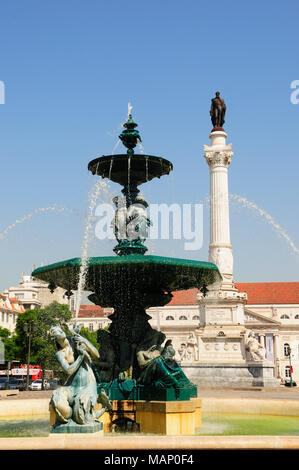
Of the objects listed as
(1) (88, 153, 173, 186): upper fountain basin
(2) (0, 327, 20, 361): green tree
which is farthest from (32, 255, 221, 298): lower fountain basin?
(2) (0, 327, 20, 361): green tree

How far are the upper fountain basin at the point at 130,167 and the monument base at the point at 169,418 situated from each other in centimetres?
479

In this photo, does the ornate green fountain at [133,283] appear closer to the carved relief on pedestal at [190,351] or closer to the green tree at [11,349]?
the carved relief on pedestal at [190,351]

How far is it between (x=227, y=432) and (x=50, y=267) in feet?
14.0

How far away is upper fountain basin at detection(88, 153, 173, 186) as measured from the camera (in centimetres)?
1149

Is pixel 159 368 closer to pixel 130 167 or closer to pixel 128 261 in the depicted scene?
pixel 128 261

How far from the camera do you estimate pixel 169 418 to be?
913cm

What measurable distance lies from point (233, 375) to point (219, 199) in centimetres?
1753

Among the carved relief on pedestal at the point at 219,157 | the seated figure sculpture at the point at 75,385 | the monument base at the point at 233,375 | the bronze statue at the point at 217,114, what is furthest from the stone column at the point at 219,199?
the seated figure sculpture at the point at 75,385

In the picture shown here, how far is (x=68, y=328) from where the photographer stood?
8.53m

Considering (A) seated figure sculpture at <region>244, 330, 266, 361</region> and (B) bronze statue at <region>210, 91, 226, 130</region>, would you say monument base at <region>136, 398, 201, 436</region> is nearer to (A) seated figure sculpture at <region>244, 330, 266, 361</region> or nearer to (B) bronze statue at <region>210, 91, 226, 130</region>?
(A) seated figure sculpture at <region>244, 330, 266, 361</region>

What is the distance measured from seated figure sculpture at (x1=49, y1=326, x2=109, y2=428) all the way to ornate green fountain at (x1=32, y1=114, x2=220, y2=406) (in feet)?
5.43

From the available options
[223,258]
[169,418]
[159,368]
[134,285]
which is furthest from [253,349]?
[169,418]
